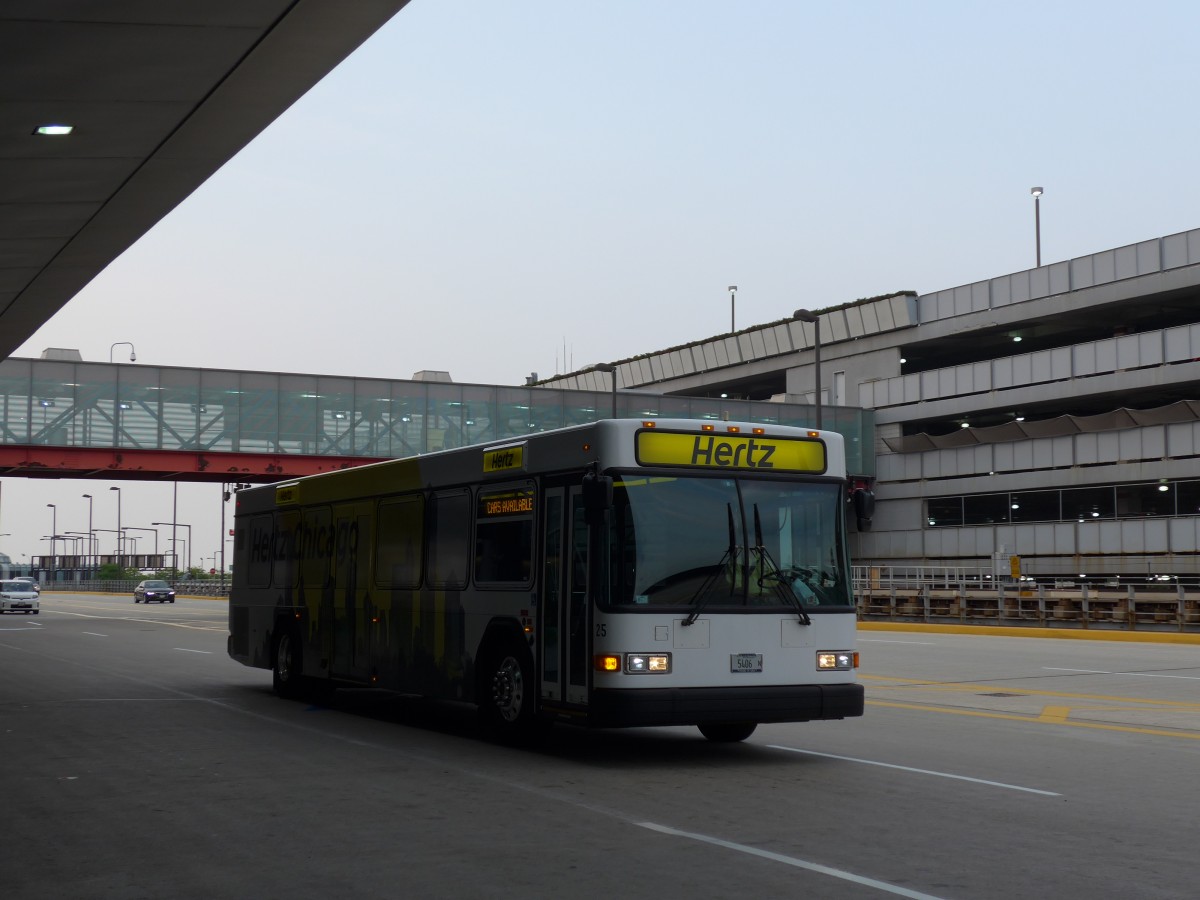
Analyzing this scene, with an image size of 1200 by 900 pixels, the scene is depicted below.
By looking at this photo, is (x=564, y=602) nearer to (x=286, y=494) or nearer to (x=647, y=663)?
(x=647, y=663)

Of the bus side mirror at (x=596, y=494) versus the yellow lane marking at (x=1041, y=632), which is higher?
the bus side mirror at (x=596, y=494)

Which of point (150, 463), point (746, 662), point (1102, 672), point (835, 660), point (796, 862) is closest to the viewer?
point (796, 862)

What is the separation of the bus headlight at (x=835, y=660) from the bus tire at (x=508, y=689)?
8.26 feet

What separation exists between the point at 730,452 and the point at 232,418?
4690cm

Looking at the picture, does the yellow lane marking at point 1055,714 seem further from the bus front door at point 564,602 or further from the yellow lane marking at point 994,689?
the bus front door at point 564,602

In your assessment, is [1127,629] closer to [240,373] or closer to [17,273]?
[17,273]

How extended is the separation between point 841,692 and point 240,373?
157 ft

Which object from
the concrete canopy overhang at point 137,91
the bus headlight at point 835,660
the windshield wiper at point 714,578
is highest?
the concrete canopy overhang at point 137,91

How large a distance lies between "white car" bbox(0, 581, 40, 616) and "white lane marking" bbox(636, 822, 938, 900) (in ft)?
193

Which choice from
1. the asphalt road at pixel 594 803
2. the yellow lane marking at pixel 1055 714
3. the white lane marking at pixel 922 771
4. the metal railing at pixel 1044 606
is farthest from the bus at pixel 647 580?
the metal railing at pixel 1044 606

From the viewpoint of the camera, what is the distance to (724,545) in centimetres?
1212

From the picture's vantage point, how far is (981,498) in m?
62.2

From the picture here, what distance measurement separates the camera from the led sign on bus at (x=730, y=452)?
12109 mm

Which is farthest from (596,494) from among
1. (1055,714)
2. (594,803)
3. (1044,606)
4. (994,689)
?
(1044,606)
